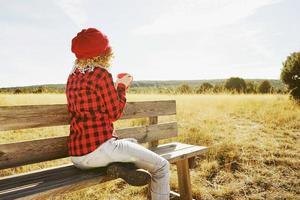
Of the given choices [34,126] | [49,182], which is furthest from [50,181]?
[34,126]

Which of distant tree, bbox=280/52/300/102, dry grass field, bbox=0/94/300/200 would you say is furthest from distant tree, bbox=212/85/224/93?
dry grass field, bbox=0/94/300/200

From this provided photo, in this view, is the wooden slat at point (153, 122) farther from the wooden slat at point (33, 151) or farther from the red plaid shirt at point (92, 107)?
the red plaid shirt at point (92, 107)

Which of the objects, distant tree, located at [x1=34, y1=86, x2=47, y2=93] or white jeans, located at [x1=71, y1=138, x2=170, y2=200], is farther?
distant tree, located at [x1=34, y1=86, x2=47, y2=93]

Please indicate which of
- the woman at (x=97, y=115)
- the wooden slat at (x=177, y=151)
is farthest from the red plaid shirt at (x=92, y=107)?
the wooden slat at (x=177, y=151)

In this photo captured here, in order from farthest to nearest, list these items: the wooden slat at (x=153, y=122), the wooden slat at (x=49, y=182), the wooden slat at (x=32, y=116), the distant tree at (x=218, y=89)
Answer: the distant tree at (x=218, y=89), the wooden slat at (x=153, y=122), the wooden slat at (x=32, y=116), the wooden slat at (x=49, y=182)

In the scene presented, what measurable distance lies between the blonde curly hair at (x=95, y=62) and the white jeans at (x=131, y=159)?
0.64m

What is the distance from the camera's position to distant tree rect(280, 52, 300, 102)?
Result: 12.6m

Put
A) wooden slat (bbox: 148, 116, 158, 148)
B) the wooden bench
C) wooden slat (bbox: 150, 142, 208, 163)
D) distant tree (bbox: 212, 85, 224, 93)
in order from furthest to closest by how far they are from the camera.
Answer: distant tree (bbox: 212, 85, 224, 93)
wooden slat (bbox: 148, 116, 158, 148)
wooden slat (bbox: 150, 142, 208, 163)
the wooden bench

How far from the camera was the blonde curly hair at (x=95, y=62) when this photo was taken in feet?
8.97

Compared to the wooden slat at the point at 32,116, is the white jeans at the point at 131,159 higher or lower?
lower

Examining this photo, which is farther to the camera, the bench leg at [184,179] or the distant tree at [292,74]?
the distant tree at [292,74]

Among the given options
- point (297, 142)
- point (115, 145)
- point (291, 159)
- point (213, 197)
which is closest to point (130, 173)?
point (115, 145)

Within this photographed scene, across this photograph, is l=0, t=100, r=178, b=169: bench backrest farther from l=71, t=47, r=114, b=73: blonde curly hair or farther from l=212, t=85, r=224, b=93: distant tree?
l=212, t=85, r=224, b=93: distant tree

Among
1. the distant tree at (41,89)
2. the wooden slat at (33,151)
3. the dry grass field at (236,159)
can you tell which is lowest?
the dry grass field at (236,159)
